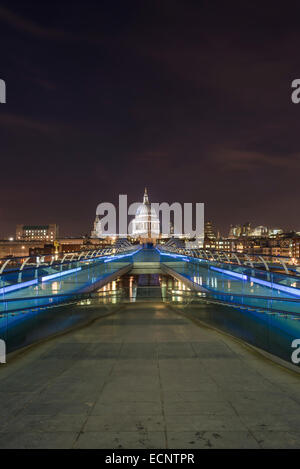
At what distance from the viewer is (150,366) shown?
6.02m

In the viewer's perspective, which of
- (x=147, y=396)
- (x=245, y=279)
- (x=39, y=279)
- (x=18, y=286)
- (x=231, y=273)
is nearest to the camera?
(x=147, y=396)

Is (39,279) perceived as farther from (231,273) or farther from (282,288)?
(282,288)

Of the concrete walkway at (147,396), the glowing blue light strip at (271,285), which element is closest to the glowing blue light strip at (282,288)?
the glowing blue light strip at (271,285)

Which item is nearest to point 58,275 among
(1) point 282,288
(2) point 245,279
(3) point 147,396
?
(2) point 245,279

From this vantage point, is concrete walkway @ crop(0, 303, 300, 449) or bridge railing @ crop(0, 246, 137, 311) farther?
bridge railing @ crop(0, 246, 137, 311)

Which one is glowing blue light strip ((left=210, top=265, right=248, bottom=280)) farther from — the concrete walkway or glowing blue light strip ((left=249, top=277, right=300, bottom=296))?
the concrete walkway

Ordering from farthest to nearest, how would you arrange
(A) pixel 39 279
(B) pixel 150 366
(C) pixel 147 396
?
(A) pixel 39 279 → (B) pixel 150 366 → (C) pixel 147 396

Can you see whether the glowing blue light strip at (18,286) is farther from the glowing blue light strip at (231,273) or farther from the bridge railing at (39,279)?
the glowing blue light strip at (231,273)

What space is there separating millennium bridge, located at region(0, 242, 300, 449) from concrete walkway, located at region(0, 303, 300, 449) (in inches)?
0.7

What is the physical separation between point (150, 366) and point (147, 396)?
52.9 inches

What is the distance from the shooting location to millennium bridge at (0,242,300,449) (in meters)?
3.72

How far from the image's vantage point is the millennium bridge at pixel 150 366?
12.2 feet

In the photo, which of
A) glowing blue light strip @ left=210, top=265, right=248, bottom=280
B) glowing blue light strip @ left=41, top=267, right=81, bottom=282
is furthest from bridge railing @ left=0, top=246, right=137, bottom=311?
glowing blue light strip @ left=210, top=265, right=248, bottom=280

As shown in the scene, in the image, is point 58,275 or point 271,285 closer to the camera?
point 271,285
